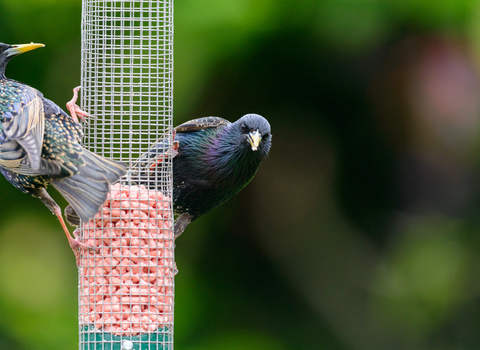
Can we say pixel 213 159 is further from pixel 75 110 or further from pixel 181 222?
pixel 75 110

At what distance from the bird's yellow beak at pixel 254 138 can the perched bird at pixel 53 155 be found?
3.69 ft

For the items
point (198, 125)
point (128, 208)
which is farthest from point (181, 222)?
point (128, 208)

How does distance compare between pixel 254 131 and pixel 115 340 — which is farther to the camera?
pixel 254 131

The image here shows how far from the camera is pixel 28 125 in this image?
3.60 m

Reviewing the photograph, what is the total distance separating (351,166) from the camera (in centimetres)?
668

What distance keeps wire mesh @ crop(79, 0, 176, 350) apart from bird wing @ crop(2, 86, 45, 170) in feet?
1.02

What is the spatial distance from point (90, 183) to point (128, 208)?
26 centimetres

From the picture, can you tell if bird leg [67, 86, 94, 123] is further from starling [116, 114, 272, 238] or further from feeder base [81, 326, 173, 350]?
feeder base [81, 326, 173, 350]

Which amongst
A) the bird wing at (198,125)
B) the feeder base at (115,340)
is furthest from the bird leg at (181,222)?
the feeder base at (115,340)

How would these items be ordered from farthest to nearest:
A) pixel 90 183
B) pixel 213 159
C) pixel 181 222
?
pixel 181 222, pixel 213 159, pixel 90 183

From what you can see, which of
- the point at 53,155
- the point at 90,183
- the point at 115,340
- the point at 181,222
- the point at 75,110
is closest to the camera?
the point at 115,340

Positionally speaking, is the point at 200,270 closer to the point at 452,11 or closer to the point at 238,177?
the point at 238,177

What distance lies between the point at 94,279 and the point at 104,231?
0.84 feet

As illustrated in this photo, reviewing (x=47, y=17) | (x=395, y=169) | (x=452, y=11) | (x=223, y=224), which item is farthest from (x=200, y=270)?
(x=452, y=11)
